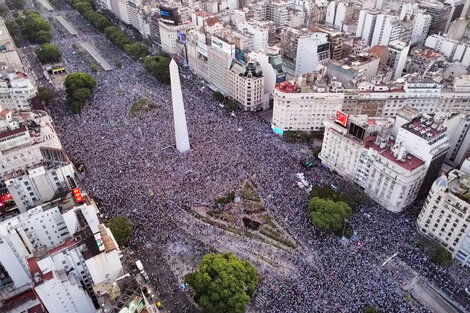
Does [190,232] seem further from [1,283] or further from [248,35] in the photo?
[248,35]

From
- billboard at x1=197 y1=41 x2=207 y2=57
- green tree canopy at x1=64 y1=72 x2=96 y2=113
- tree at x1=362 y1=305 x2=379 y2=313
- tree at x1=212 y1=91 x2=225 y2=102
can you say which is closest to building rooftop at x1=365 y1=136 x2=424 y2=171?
tree at x1=362 y1=305 x2=379 y2=313

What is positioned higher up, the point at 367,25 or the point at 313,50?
the point at 313,50

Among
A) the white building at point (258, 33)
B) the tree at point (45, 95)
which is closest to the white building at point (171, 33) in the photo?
the white building at point (258, 33)

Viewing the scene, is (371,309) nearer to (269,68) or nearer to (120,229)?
(120,229)

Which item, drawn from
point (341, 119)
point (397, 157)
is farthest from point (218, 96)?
point (397, 157)

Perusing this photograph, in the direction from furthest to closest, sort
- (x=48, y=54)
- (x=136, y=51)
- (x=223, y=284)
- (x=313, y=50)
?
(x=136, y=51)
(x=48, y=54)
(x=313, y=50)
(x=223, y=284)

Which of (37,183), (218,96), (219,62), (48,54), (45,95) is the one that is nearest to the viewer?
(37,183)

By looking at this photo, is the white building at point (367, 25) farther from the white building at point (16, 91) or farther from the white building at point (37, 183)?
the white building at point (37, 183)
